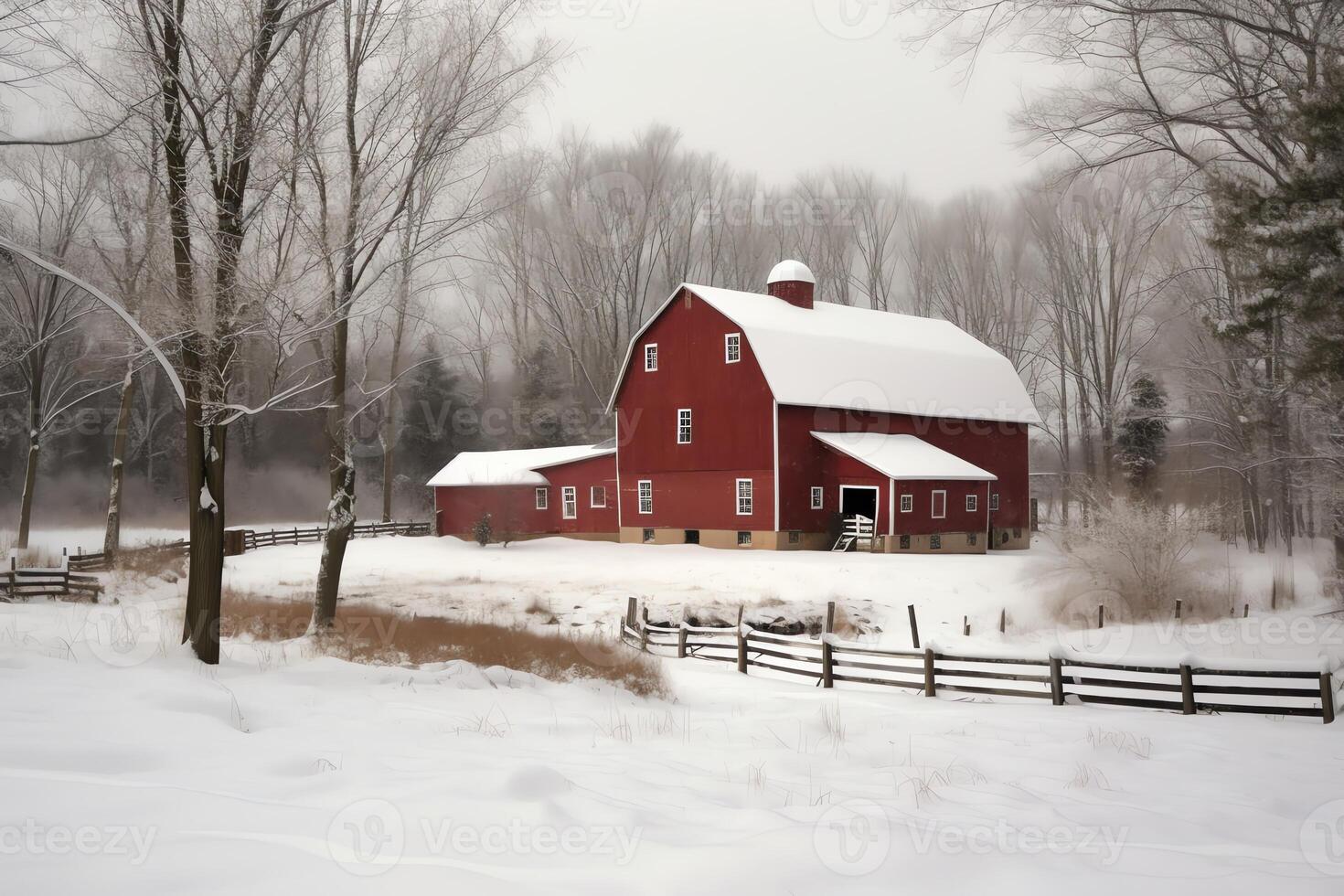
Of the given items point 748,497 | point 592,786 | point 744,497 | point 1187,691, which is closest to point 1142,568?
point 1187,691

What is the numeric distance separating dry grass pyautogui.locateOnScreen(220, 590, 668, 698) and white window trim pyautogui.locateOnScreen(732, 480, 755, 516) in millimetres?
14177

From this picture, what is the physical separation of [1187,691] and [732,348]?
2036cm

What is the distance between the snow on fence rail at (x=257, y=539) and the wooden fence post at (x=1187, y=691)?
78.4 ft

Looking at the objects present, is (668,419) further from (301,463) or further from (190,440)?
(301,463)

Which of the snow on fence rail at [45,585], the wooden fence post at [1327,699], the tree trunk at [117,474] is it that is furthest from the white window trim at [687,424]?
the wooden fence post at [1327,699]

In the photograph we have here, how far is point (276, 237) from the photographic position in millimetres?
10680

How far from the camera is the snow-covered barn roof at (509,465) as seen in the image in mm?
35312

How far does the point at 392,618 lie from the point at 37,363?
17941mm

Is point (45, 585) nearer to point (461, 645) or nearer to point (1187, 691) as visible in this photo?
point (461, 645)

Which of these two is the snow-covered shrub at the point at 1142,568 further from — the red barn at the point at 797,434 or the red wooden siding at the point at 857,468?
the red wooden siding at the point at 857,468

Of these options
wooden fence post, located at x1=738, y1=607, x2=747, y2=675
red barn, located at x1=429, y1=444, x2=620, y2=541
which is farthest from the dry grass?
red barn, located at x1=429, y1=444, x2=620, y2=541

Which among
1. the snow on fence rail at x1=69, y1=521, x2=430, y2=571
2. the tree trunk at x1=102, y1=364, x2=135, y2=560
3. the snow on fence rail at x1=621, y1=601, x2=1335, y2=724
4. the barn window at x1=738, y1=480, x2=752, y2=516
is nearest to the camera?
the snow on fence rail at x1=621, y1=601, x2=1335, y2=724

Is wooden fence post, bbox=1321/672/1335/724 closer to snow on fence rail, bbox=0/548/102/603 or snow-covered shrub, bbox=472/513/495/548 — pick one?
snow on fence rail, bbox=0/548/102/603

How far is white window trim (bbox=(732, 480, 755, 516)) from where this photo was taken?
1141 inches
